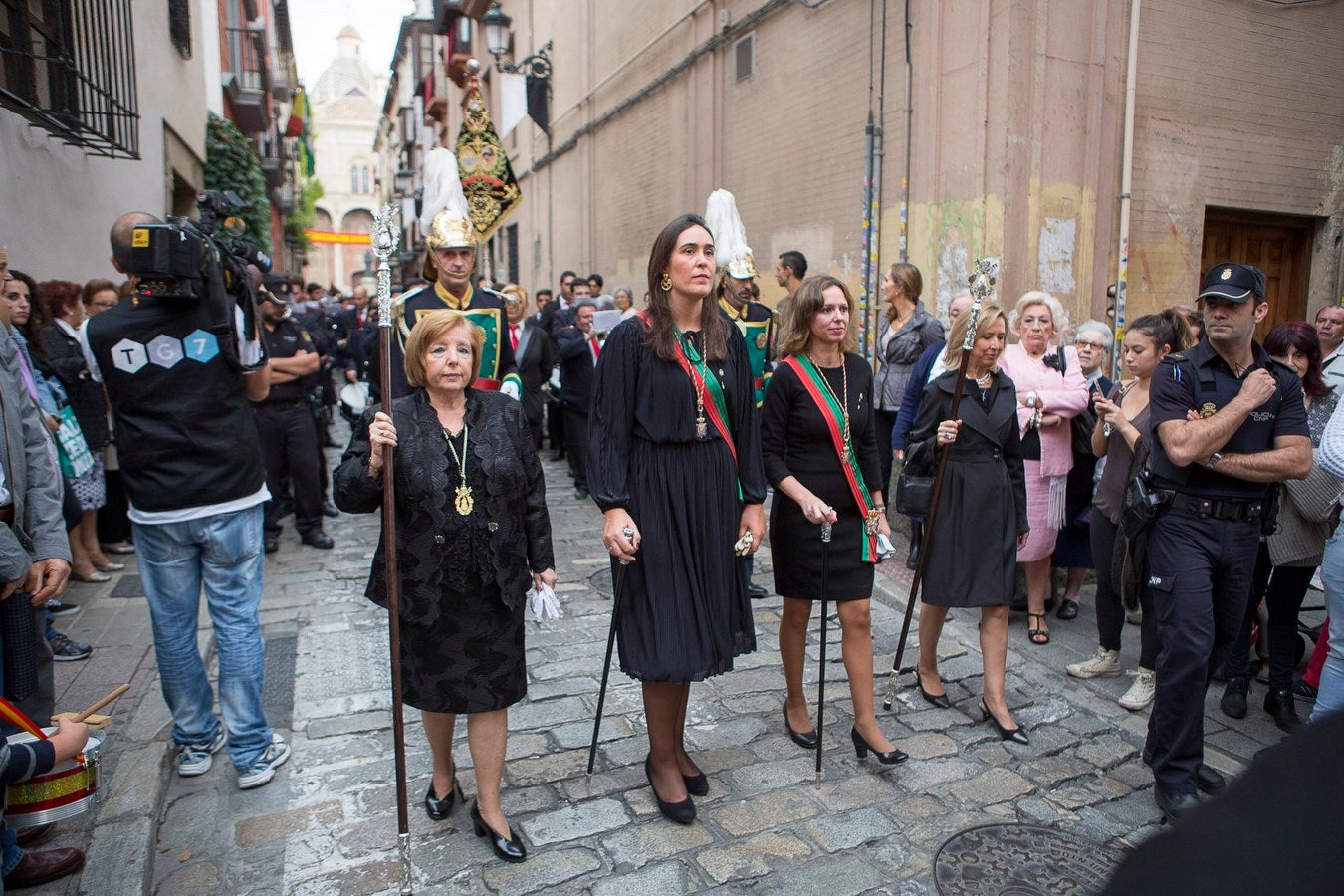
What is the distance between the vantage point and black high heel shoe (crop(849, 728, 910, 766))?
4.07m

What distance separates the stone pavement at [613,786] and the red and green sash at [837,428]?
0.98m

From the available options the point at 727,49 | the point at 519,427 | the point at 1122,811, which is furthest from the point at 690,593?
the point at 727,49

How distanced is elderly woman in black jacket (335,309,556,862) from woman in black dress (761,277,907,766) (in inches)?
47.0

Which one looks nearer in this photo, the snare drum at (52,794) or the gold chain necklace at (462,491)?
the snare drum at (52,794)

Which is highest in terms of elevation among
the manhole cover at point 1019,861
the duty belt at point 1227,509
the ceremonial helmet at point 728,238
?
the ceremonial helmet at point 728,238

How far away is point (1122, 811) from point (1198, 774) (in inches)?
13.8

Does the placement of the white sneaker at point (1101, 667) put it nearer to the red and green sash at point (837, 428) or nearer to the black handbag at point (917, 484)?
the black handbag at point (917, 484)

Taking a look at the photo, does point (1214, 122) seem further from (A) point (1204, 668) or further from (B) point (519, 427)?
(B) point (519, 427)

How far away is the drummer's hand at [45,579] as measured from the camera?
317 centimetres

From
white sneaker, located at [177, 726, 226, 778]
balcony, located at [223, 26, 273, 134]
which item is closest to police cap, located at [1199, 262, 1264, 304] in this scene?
white sneaker, located at [177, 726, 226, 778]

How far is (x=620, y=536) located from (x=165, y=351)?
76.7 inches

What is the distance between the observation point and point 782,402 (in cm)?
412

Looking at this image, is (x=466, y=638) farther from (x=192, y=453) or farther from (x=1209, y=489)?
(x=1209, y=489)

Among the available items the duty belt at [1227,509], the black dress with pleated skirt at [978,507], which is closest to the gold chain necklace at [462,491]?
the black dress with pleated skirt at [978,507]
